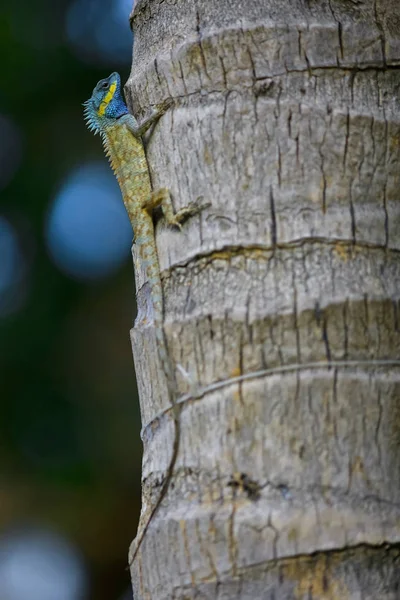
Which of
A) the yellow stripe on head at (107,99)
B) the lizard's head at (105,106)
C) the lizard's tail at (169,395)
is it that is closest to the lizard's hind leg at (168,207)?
the lizard's tail at (169,395)

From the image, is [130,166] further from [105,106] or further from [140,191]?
[105,106]

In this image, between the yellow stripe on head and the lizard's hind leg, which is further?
the yellow stripe on head

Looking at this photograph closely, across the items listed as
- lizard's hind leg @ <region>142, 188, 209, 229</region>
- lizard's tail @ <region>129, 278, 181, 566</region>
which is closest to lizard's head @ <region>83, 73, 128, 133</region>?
lizard's hind leg @ <region>142, 188, 209, 229</region>

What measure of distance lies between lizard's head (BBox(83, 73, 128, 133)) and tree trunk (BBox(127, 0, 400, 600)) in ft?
3.89

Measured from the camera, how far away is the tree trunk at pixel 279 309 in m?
2.24

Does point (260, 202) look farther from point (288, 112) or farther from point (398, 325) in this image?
point (398, 325)

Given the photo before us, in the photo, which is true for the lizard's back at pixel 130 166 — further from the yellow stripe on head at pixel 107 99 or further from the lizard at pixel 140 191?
the yellow stripe on head at pixel 107 99

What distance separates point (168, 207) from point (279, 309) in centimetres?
51

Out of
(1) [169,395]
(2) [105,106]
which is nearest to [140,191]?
(1) [169,395]

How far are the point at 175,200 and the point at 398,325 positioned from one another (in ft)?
2.42

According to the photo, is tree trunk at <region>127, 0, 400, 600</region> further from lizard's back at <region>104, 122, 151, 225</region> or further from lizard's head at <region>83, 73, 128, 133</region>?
lizard's head at <region>83, 73, 128, 133</region>

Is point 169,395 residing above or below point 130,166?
below

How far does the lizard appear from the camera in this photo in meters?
2.50

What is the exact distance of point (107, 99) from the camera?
404cm
